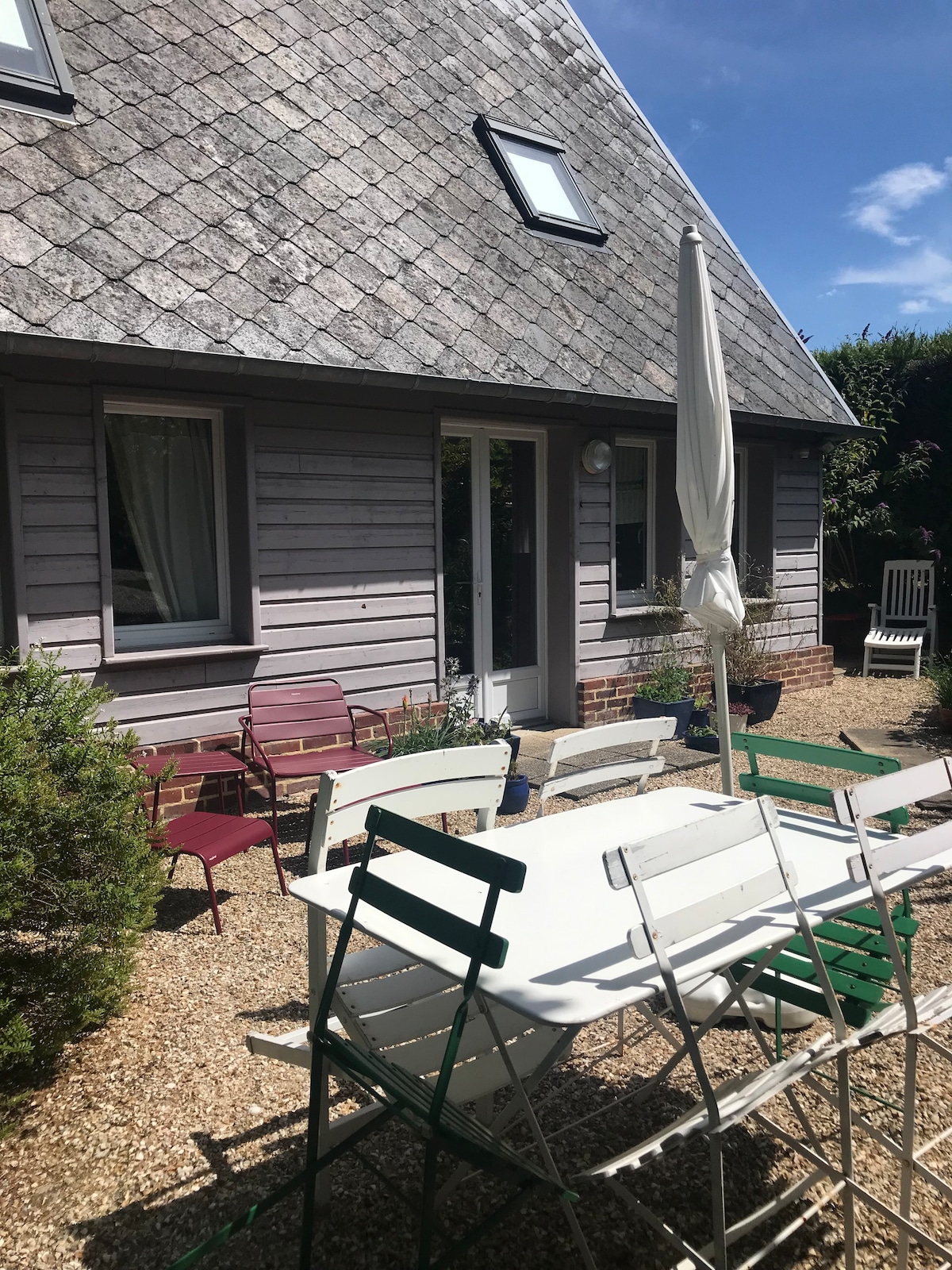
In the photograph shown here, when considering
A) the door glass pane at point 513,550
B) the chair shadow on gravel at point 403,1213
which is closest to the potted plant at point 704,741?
the door glass pane at point 513,550

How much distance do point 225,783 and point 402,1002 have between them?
3.69 meters

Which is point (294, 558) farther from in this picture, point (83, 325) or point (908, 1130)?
point (908, 1130)

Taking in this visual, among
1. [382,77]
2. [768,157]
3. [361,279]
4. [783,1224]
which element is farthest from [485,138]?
[768,157]

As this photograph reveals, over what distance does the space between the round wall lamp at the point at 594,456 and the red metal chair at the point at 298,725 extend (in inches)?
117

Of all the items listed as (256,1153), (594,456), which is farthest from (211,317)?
(256,1153)

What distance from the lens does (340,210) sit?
6594mm

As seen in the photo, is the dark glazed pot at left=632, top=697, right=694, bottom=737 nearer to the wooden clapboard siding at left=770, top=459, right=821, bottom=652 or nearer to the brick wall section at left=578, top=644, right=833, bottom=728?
the brick wall section at left=578, top=644, right=833, bottom=728

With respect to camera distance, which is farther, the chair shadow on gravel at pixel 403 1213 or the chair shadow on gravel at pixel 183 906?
the chair shadow on gravel at pixel 183 906

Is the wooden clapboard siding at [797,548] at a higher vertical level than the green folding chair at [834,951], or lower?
higher

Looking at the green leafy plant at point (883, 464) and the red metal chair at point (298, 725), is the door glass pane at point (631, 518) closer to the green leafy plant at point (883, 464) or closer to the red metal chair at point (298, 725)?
the red metal chair at point (298, 725)

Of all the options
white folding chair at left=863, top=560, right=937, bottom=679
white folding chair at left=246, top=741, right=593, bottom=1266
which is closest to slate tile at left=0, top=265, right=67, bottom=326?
white folding chair at left=246, top=741, right=593, bottom=1266

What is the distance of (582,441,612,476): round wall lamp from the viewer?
7.81 meters

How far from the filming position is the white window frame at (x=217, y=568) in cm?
571

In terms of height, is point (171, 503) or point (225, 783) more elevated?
point (171, 503)
